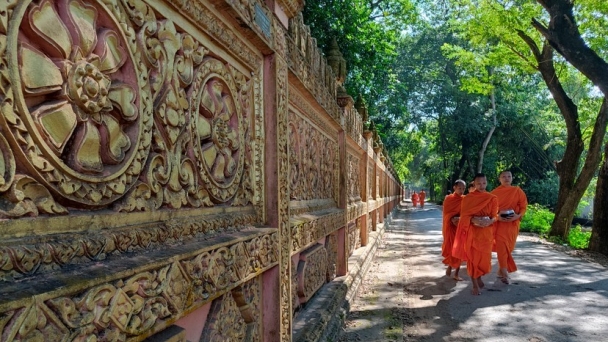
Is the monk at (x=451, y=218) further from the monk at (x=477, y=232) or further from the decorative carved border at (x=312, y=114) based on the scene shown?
the decorative carved border at (x=312, y=114)

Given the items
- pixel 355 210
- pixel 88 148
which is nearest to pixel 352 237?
pixel 355 210

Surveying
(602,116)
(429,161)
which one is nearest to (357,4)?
(602,116)

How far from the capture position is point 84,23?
123cm

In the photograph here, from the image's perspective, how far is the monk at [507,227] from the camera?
20.6 feet

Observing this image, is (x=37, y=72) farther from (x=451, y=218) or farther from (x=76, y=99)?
(x=451, y=218)

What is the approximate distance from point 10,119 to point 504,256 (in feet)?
21.4

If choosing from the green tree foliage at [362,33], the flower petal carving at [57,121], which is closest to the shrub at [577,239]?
the green tree foliage at [362,33]

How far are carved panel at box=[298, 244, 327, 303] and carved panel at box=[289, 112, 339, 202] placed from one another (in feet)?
1.70

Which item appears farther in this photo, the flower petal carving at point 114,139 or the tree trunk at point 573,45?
the tree trunk at point 573,45

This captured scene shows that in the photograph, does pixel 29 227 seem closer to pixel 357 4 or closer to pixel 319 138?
pixel 319 138

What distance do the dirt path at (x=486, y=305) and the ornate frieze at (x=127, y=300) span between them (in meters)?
2.73

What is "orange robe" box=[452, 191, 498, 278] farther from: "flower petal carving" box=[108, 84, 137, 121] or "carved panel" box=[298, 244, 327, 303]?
"flower petal carving" box=[108, 84, 137, 121]

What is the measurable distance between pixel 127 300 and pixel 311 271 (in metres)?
2.93

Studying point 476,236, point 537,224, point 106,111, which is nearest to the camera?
point 106,111
